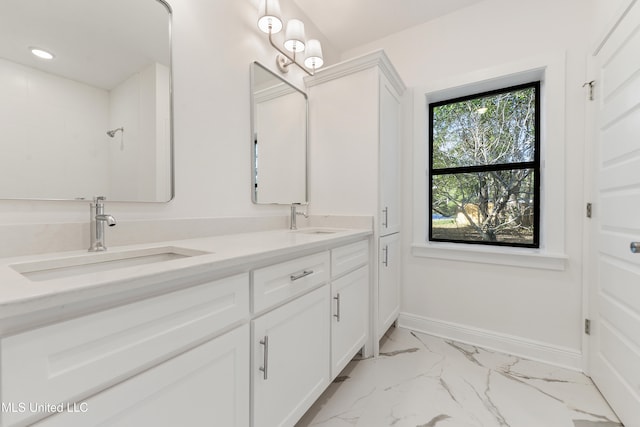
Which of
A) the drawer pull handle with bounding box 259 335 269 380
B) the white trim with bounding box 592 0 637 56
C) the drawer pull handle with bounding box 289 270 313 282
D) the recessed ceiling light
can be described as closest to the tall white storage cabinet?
the drawer pull handle with bounding box 289 270 313 282

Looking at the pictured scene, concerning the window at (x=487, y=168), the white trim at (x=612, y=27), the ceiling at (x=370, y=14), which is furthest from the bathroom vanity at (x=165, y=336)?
the ceiling at (x=370, y=14)

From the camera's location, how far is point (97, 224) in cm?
98

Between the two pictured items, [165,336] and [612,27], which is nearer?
[165,336]

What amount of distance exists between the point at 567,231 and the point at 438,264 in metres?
→ 0.86

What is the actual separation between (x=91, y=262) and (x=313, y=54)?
74.1 inches

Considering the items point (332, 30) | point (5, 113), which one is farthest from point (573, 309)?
point (5, 113)

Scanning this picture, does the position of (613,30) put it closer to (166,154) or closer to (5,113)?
(166,154)

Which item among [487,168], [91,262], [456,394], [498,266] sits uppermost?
[487,168]

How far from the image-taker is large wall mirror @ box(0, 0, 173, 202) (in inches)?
34.9

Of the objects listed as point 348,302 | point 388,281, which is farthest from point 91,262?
point 388,281

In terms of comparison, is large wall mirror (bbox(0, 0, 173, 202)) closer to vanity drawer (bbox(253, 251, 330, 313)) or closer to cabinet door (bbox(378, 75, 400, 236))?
vanity drawer (bbox(253, 251, 330, 313))

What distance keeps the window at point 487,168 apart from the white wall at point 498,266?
21cm

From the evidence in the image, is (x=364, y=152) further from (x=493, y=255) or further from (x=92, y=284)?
(x=92, y=284)

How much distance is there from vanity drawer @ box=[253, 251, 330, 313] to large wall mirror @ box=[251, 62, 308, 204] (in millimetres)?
679
